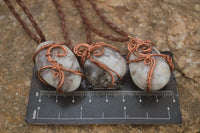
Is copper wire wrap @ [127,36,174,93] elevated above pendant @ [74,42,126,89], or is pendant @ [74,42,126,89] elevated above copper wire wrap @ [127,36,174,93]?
copper wire wrap @ [127,36,174,93]

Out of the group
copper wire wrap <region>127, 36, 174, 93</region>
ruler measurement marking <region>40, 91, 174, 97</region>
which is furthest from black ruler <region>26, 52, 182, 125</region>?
copper wire wrap <region>127, 36, 174, 93</region>

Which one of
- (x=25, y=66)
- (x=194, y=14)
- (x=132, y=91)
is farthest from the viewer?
(x=194, y=14)

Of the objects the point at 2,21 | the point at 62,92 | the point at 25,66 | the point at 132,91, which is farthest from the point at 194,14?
the point at 2,21

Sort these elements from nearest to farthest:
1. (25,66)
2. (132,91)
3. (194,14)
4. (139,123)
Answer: (139,123)
(132,91)
(25,66)
(194,14)

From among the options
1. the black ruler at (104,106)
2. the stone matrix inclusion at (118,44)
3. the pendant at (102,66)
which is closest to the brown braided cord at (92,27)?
the stone matrix inclusion at (118,44)

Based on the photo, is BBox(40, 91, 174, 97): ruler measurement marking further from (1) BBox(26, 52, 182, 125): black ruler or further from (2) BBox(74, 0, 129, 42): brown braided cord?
(2) BBox(74, 0, 129, 42): brown braided cord

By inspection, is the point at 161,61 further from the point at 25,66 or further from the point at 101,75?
the point at 25,66
